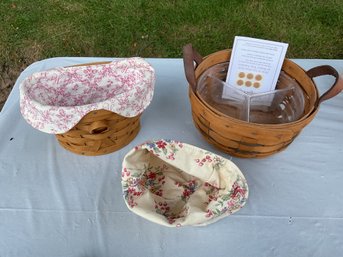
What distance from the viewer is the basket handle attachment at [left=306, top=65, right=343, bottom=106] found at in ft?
1.64

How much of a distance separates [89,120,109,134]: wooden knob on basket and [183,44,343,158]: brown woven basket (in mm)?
151

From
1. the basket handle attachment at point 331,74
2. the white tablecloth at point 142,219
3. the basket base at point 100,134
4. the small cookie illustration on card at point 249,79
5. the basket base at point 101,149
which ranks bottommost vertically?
the white tablecloth at point 142,219

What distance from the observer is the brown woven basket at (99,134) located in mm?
513

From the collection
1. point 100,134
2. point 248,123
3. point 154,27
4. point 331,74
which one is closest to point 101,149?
point 100,134

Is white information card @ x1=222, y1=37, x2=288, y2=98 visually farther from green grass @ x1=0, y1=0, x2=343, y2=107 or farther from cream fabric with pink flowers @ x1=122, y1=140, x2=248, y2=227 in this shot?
green grass @ x1=0, y1=0, x2=343, y2=107

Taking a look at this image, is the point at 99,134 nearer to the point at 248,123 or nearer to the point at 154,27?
the point at 248,123

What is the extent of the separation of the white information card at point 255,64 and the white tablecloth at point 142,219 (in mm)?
126

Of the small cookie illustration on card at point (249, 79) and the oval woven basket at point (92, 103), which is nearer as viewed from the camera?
the oval woven basket at point (92, 103)

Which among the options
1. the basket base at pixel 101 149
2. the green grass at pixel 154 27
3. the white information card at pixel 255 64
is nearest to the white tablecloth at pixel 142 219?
the basket base at pixel 101 149

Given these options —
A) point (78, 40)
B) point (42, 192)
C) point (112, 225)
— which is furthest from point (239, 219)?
point (78, 40)

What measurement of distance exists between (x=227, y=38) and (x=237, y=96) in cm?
87

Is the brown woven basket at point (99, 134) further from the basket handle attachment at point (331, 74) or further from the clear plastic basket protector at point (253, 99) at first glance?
the basket handle attachment at point (331, 74)

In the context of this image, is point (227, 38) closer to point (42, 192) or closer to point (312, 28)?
point (312, 28)

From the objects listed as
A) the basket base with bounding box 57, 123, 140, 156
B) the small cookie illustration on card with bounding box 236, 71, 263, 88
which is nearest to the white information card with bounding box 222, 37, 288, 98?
the small cookie illustration on card with bounding box 236, 71, 263, 88
